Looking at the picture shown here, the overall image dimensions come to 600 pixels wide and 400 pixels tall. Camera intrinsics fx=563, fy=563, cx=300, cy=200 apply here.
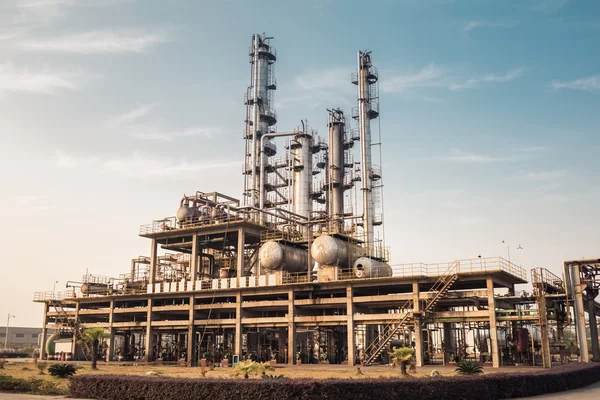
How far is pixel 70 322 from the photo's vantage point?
6712 centimetres

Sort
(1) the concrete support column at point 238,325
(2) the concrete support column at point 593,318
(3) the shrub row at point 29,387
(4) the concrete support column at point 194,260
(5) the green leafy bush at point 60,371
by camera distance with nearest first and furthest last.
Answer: (3) the shrub row at point 29,387
(5) the green leafy bush at point 60,371
(2) the concrete support column at point 593,318
(1) the concrete support column at point 238,325
(4) the concrete support column at point 194,260

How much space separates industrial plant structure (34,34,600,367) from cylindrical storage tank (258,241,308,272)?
0.11 meters

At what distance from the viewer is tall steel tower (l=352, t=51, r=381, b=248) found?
66188 millimetres

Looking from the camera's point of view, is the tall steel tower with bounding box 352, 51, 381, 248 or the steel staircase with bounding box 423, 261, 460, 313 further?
the tall steel tower with bounding box 352, 51, 381, 248

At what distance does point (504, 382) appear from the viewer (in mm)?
22312

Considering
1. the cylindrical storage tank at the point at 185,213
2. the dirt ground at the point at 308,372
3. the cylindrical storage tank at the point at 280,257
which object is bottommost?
the dirt ground at the point at 308,372

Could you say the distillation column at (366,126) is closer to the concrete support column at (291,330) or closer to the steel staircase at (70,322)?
the concrete support column at (291,330)

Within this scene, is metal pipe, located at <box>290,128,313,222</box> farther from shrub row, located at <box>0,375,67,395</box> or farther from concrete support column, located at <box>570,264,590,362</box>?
shrub row, located at <box>0,375,67,395</box>

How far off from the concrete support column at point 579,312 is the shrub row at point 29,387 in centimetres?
3301

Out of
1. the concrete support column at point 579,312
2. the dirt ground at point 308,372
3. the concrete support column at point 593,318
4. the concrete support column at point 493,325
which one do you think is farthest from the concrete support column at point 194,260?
the concrete support column at point 593,318

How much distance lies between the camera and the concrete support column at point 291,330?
162 ft

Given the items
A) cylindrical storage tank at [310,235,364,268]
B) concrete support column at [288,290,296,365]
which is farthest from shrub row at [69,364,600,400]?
cylindrical storage tank at [310,235,364,268]

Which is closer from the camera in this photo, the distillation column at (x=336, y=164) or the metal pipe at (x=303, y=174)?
the metal pipe at (x=303, y=174)

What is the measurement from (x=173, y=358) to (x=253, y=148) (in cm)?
2841
